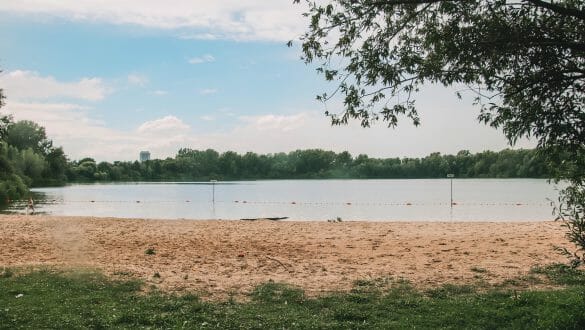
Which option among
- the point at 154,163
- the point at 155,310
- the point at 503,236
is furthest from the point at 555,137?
the point at 154,163

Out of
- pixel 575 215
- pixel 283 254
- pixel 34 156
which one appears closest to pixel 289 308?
pixel 575 215

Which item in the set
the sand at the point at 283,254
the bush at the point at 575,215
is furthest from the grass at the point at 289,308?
the sand at the point at 283,254

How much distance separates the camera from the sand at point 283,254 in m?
12.2

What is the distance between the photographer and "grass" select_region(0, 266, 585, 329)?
7.70 meters

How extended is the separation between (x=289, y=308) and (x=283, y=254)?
7064 mm

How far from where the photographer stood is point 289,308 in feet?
Result: 29.3

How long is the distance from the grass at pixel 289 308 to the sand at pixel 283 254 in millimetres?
1013

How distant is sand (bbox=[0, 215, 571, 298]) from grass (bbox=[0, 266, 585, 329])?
101 cm

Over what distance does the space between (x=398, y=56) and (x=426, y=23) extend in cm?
63

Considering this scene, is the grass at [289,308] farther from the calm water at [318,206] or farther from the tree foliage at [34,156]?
the tree foliage at [34,156]

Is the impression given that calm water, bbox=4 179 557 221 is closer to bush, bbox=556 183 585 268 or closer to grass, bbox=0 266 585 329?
grass, bbox=0 266 585 329

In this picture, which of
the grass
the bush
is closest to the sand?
the grass

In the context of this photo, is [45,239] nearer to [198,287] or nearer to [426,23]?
[198,287]

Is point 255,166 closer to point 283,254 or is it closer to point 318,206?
point 318,206
